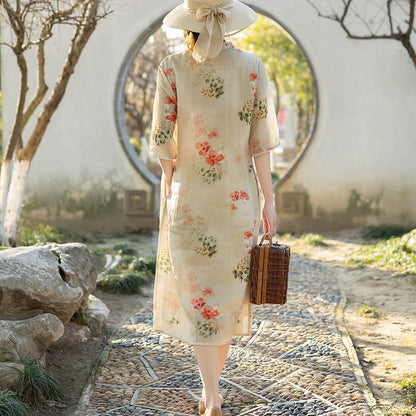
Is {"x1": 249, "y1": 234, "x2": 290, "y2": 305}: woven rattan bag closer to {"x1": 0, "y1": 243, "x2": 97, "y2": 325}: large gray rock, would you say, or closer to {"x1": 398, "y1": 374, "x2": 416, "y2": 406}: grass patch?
{"x1": 398, "y1": 374, "x2": 416, "y2": 406}: grass patch

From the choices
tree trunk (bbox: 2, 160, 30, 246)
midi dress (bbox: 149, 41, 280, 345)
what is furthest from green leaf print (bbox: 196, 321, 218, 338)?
tree trunk (bbox: 2, 160, 30, 246)

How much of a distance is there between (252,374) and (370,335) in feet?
3.43

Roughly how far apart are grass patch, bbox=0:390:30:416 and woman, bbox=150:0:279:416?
2.31 ft

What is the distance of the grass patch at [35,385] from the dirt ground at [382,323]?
58.9 inches

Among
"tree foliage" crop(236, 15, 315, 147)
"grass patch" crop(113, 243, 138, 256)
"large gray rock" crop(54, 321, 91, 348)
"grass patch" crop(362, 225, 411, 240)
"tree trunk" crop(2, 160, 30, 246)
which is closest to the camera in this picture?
"large gray rock" crop(54, 321, 91, 348)

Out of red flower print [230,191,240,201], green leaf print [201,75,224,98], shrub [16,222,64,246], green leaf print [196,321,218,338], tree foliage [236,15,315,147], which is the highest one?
tree foliage [236,15,315,147]

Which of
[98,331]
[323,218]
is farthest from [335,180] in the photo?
[98,331]

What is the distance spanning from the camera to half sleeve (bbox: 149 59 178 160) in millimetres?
2592

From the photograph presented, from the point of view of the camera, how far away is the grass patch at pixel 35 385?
2.78m

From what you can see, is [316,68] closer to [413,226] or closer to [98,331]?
[413,226]

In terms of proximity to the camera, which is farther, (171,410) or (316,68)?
(316,68)

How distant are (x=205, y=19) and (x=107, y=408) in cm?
172

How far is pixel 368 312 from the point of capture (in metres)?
4.38

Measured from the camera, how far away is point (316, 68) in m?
7.38
